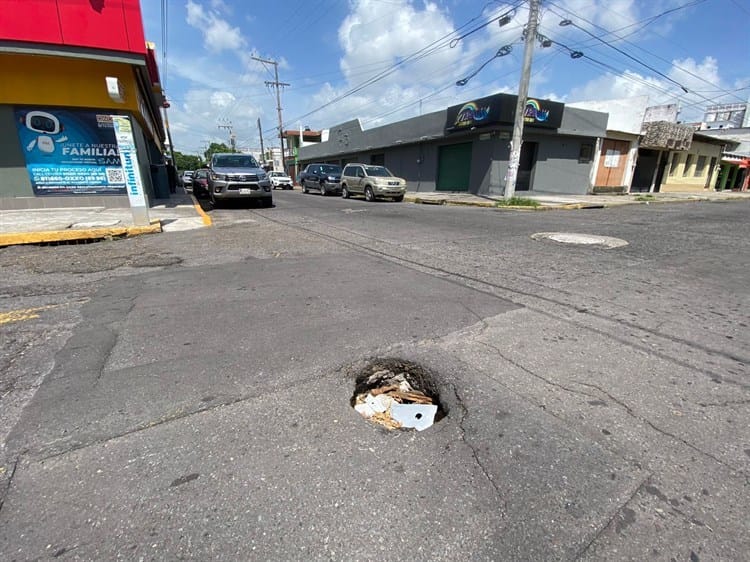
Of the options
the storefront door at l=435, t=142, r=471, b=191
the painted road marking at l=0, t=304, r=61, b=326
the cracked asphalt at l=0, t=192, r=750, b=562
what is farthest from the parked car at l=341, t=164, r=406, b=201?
the painted road marking at l=0, t=304, r=61, b=326

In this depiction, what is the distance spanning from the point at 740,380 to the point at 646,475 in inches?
63.0

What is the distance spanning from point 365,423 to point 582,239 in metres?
7.85

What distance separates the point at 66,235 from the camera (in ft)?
24.7

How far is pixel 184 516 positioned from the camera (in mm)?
1668

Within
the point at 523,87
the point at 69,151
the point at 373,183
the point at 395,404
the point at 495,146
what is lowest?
the point at 395,404

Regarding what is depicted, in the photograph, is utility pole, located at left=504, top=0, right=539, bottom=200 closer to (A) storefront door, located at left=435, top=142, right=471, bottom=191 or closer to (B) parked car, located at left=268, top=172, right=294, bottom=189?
(A) storefront door, located at left=435, top=142, right=471, bottom=191

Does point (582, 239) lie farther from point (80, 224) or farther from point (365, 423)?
point (80, 224)

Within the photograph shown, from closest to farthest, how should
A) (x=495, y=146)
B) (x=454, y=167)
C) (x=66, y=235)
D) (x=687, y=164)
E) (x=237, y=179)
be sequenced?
(x=66, y=235)
(x=237, y=179)
(x=495, y=146)
(x=454, y=167)
(x=687, y=164)

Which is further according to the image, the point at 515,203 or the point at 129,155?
the point at 515,203

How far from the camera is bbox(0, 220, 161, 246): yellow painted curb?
7.16 m

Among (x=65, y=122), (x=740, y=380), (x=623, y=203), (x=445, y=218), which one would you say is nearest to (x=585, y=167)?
(x=623, y=203)

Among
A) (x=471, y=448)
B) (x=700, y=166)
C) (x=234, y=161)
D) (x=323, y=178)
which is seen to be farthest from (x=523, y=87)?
(x=700, y=166)

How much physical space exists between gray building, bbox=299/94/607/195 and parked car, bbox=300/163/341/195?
5873 millimetres

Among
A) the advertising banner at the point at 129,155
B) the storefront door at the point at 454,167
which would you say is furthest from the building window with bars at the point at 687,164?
the advertising banner at the point at 129,155
